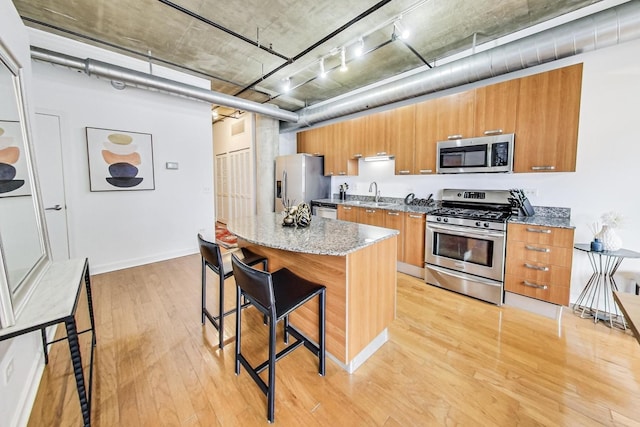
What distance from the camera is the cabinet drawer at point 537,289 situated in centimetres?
250

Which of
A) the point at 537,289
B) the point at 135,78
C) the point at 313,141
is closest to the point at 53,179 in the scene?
the point at 135,78

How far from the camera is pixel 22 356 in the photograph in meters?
1.56

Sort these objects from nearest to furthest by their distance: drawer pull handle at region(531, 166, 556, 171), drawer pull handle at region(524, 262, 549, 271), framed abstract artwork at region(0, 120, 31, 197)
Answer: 1. framed abstract artwork at region(0, 120, 31, 197)
2. drawer pull handle at region(524, 262, 549, 271)
3. drawer pull handle at region(531, 166, 556, 171)

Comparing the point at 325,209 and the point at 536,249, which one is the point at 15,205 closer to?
the point at 325,209

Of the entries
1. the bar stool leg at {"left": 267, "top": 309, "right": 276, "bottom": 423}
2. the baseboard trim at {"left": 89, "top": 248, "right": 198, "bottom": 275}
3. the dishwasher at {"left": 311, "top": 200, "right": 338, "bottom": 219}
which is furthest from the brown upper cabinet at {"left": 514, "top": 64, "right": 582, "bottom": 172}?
the baseboard trim at {"left": 89, "top": 248, "right": 198, "bottom": 275}

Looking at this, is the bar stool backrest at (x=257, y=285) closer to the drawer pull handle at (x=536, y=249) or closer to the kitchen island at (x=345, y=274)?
the kitchen island at (x=345, y=274)

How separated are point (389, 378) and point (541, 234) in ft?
7.14

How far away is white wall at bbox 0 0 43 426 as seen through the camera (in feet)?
4.30

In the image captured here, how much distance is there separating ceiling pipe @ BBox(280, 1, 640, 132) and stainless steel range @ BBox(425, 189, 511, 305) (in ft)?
4.79

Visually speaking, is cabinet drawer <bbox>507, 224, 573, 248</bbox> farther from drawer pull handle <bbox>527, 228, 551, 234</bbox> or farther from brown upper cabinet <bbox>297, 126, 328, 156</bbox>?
brown upper cabinet <bbox>297, 126, 328, 156</bbox>

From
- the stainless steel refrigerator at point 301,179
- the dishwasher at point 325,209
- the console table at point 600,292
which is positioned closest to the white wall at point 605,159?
the console table at point 600,292

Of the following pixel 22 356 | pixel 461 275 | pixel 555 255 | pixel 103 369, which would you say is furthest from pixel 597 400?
pixel 22 356

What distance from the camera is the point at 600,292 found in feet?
8.73

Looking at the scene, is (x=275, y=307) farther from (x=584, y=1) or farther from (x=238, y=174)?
(x=238, y=174)
